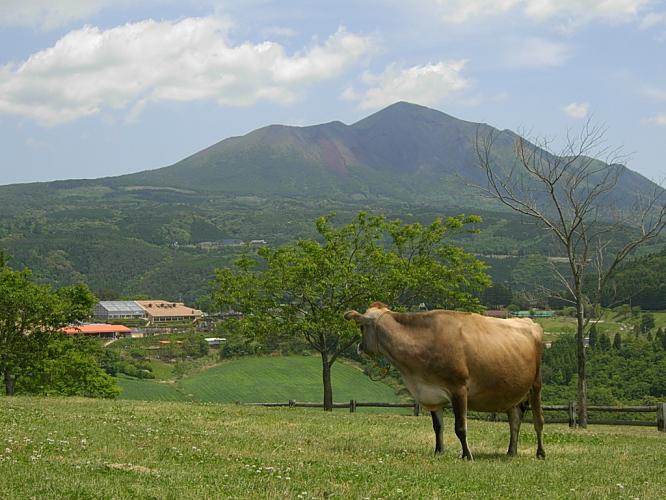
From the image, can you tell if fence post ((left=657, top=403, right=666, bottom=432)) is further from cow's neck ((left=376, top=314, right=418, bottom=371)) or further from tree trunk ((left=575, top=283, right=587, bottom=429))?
cow's neck ((left=376, top=314, right=418, bottom=371))

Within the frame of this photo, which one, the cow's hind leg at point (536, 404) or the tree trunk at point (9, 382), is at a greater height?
the cow's hind leg at point (536, 404)

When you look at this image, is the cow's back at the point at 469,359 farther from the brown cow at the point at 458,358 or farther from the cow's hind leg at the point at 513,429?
the cow's hind leg at the point at 513,429

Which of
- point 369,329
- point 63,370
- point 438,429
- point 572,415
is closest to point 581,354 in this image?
point 572,415

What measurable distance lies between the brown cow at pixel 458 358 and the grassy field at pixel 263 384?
72.4m

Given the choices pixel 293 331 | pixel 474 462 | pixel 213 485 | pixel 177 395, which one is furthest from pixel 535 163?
pixel 177 395

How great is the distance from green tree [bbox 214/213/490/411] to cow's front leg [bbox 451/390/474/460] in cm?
2378

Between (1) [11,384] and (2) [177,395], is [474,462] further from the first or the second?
(2) [177,395]

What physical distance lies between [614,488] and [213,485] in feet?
19.9

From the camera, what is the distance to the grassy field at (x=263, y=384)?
9100 cm

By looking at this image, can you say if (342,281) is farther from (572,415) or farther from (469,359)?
(469,359)

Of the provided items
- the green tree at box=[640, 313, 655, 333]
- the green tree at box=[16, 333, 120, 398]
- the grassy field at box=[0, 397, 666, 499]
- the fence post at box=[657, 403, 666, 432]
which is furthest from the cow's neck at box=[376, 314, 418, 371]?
the green tree at box=[640, 313, 655, 333]

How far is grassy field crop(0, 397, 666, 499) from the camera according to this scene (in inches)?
404

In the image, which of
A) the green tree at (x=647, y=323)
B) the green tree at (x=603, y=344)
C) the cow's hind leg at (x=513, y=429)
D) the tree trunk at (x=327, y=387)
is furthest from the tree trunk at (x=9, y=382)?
the green tree at (x=647, y=323)

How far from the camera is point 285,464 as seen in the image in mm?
12562
